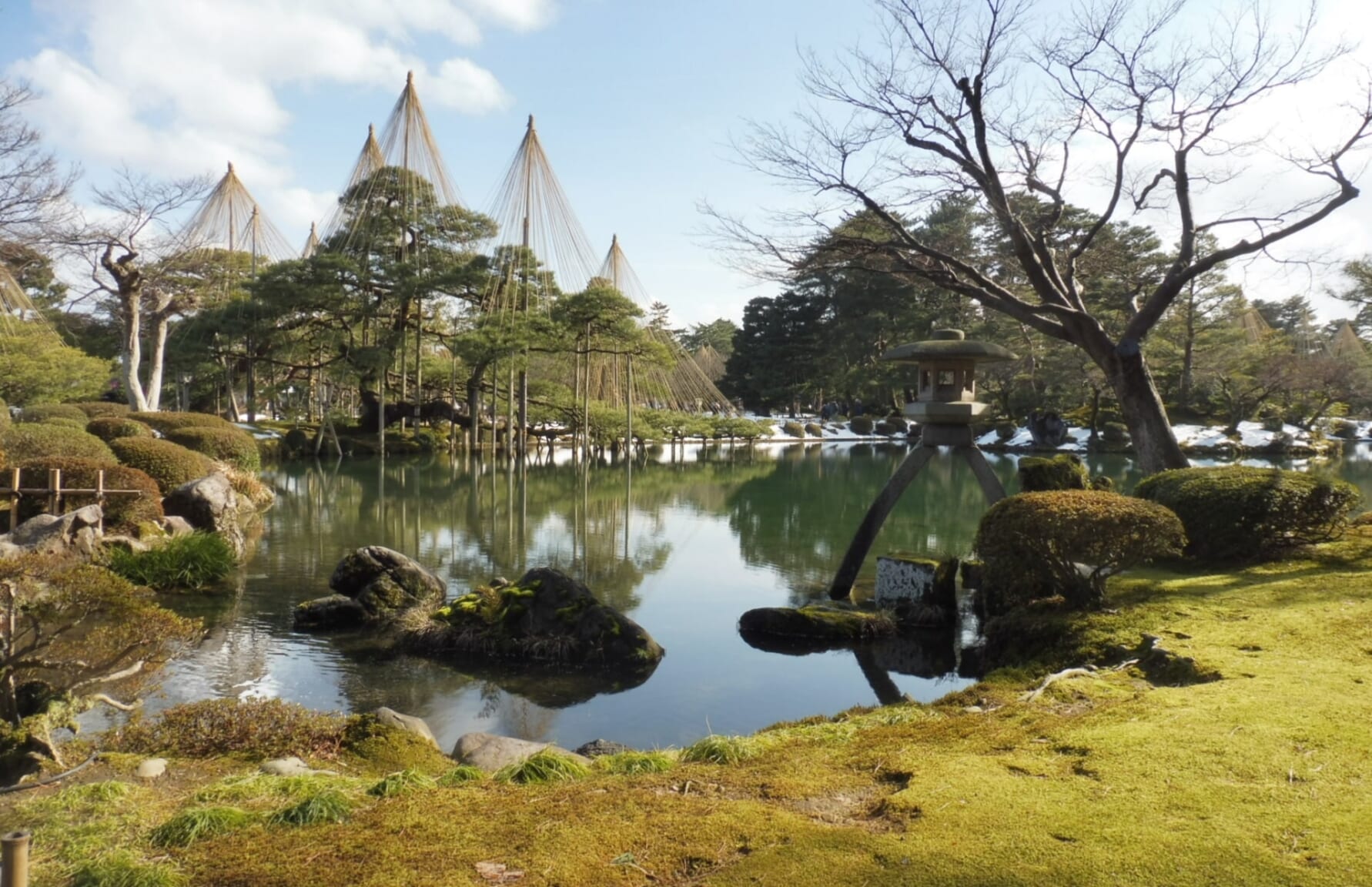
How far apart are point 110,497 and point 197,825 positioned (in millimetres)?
9616

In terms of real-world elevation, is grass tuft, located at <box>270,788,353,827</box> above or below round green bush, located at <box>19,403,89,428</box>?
below

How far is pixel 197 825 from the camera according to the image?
2.95m

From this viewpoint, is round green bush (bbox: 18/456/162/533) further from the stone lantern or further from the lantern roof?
the stone lantern

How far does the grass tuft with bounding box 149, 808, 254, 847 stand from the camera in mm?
2906

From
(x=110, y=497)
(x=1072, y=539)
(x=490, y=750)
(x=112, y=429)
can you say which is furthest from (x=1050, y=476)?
(x=112, y=429)

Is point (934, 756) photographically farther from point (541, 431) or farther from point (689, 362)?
point (689, 362)

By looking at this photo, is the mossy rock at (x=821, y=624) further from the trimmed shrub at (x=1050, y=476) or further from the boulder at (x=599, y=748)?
the trimmed shrub at (x=1050, y=476)

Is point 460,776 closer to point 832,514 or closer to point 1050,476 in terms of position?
point 1050,476

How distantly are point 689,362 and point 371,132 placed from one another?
17078 mm

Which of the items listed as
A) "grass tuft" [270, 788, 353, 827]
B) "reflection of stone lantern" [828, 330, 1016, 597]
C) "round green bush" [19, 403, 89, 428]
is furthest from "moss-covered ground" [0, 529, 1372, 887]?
"round green bush" [19, 403, 89, 428]

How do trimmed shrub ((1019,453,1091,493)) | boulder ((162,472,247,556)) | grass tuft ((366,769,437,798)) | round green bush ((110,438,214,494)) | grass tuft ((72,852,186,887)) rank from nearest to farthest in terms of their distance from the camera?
1. grass tuft ((72,852,186,887))
2. grass tuft ((366,769,437,798))
3. trimmed shrub ((1019,453,1091,493))
4. boulder ((162,472,247,556))
5. round green bush ((110,438,214,494))

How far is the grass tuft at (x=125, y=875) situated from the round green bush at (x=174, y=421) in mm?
18291

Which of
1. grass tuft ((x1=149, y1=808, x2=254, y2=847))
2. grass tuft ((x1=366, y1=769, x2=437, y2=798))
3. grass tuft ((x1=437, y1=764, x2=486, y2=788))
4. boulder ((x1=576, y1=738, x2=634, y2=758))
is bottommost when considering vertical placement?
boulder ((x1=576, y1=738, x2=634, y2=758))

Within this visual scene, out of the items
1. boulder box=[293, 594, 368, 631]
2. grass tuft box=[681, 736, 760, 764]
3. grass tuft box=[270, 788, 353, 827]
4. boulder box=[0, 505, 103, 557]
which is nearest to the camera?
grass tuft box=[270, 788, 353, 827]
